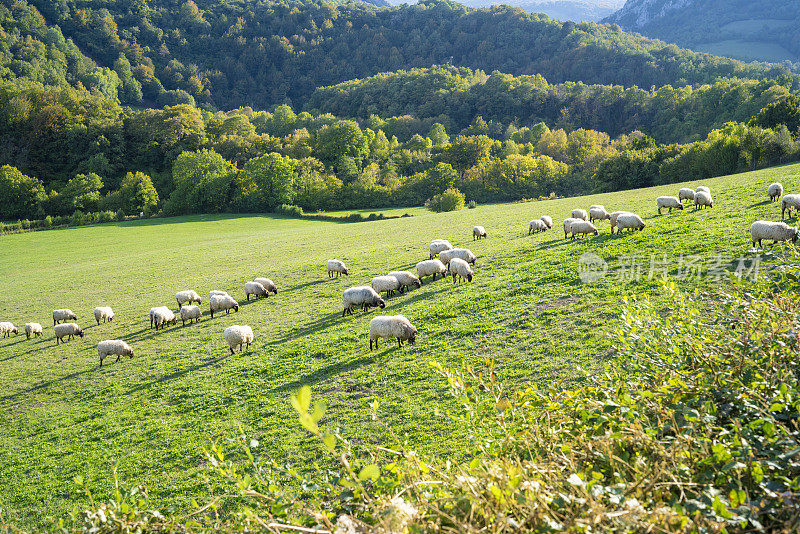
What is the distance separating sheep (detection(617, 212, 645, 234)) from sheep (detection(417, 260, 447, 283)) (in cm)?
847

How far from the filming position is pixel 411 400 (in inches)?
414

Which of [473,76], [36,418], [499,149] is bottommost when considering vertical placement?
[36,418]

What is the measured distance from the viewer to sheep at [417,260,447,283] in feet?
67.2

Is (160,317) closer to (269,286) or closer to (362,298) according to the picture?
(269,286)

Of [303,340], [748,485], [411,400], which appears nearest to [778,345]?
[748,485]

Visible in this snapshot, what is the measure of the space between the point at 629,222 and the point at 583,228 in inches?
89.0

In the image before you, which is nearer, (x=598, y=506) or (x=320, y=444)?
(x=598, y=506)

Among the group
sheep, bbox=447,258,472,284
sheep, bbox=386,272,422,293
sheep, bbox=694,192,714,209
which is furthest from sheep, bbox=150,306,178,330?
sheep, bbox=694,192,714,209

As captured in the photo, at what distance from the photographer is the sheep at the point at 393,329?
1380 centimetres

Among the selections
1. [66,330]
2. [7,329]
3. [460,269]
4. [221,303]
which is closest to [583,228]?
[460,269]

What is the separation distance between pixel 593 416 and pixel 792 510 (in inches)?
47.3

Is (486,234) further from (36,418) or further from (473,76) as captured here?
(473,76)

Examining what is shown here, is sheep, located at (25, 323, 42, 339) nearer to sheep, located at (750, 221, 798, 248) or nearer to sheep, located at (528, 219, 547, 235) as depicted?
sheep, located at (528, 219, 547, 235)

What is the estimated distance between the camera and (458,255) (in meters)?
21.6
